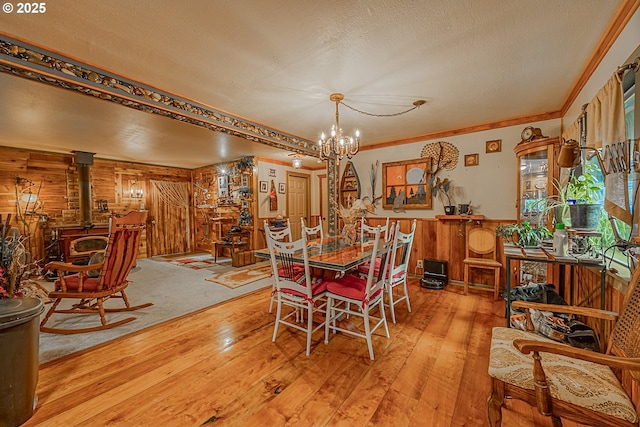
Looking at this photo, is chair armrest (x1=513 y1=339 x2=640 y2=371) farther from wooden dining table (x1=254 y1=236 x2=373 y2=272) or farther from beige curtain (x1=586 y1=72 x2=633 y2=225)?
wooden dining table (x1=254 y1=236 x2=373 y2=272)

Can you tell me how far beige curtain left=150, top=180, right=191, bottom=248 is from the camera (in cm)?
683

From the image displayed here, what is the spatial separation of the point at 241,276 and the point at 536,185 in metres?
4.61

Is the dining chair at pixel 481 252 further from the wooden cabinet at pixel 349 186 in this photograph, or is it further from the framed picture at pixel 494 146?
the wooden cabinet at pixel 349 186

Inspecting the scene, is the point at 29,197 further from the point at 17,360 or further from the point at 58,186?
the point at 17,360

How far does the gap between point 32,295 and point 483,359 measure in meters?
3.39

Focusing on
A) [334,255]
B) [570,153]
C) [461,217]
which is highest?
[570,153]

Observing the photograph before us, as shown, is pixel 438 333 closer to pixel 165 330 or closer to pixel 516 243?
pixel 516 243

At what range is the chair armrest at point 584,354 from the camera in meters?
0.94

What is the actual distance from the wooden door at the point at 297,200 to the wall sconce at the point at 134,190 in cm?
377

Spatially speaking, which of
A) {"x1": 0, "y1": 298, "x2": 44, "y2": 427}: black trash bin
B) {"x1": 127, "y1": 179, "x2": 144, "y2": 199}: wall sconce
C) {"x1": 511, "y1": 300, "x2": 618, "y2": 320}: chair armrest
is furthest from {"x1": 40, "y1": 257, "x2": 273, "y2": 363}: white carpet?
{"x1": 511, "y1": 300, "x2": 618, "y2": 320}: chair armrest

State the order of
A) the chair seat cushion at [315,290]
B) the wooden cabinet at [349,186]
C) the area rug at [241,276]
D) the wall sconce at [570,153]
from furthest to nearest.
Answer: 1. the wooden cabinet at [349,186]
2. the area rug at [241,276]
3. the chair seat cushion at [315,290]
4. the wall sconce at [570,153]

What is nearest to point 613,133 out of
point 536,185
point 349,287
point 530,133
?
point 536,185

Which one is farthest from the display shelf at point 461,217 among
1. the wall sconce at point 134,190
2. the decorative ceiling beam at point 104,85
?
the wall sconce at point 134,190

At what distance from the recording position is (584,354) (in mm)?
1006
